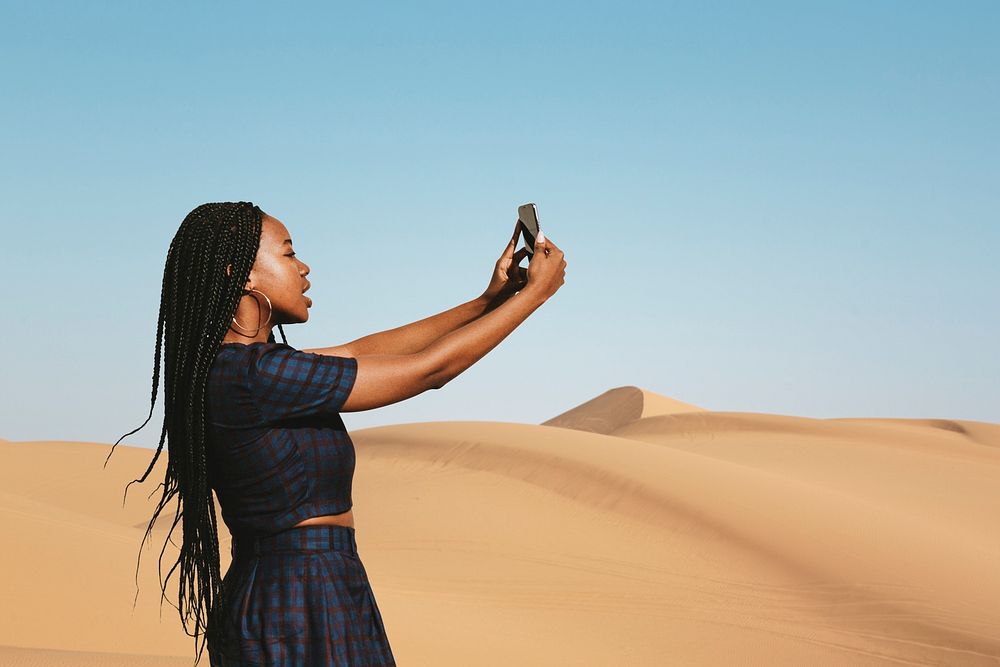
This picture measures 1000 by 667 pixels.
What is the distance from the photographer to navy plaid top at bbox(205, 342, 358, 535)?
8.56 feet

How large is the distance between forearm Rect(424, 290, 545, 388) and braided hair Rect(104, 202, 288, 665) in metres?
0.52

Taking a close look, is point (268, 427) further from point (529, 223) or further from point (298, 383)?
point (529, 223)

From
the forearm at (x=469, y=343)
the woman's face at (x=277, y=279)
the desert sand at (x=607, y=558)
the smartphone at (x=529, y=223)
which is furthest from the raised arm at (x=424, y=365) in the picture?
the desert sand at (x=607, y=558)

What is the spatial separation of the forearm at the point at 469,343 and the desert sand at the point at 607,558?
17.2 feet

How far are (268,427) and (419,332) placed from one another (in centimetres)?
85

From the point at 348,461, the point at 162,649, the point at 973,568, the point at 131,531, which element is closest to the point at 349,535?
the point at 348,461

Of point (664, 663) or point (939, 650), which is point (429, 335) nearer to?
point (664, 663)

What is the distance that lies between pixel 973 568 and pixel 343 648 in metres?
12.7

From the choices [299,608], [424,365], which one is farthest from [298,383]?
[299,608]

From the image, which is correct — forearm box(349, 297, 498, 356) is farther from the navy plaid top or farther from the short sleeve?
the short sleeve

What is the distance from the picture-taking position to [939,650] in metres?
10.8

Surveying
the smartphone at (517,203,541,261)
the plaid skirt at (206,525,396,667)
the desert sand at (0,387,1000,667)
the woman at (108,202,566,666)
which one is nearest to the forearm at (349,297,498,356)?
the smartphone at (517,203,541,261)

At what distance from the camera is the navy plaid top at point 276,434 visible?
2609 millimetres

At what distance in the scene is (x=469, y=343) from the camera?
2.66 meters
